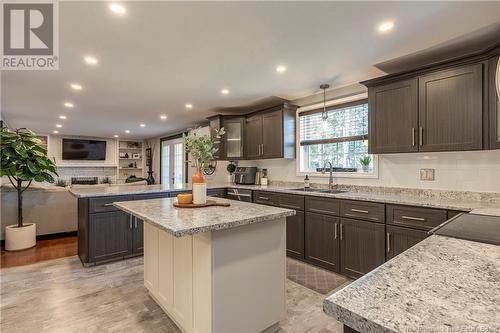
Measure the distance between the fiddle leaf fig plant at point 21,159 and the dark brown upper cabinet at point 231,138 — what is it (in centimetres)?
276

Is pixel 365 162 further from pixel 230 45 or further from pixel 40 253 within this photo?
pixel 40 253

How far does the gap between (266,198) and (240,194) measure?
59 cm

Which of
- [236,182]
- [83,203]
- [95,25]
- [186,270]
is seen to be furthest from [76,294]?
[236,182]

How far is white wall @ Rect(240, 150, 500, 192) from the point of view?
2.36 metres

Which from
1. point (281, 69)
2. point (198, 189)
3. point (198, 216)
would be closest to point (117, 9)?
point (198, 189)

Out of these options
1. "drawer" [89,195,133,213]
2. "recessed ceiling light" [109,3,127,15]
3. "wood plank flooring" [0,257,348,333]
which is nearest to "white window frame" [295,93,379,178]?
"wood plank flooring" [0,257,348,333]

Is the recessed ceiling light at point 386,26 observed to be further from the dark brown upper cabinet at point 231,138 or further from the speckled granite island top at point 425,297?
the dark brown upper cabinet at point 231,138

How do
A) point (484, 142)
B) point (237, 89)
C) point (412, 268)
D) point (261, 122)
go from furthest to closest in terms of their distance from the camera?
point (261, 122) → point (237, 89) → point (484, 142) → point (412, 268)

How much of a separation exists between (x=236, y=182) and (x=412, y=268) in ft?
13.3

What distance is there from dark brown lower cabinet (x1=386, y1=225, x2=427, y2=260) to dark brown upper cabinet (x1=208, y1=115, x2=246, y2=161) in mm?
2810

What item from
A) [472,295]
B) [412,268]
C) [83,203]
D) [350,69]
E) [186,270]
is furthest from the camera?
[83,203]

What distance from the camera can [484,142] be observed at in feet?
7.06

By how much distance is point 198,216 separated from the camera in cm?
173

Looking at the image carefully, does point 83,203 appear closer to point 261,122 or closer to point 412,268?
point 261,122
